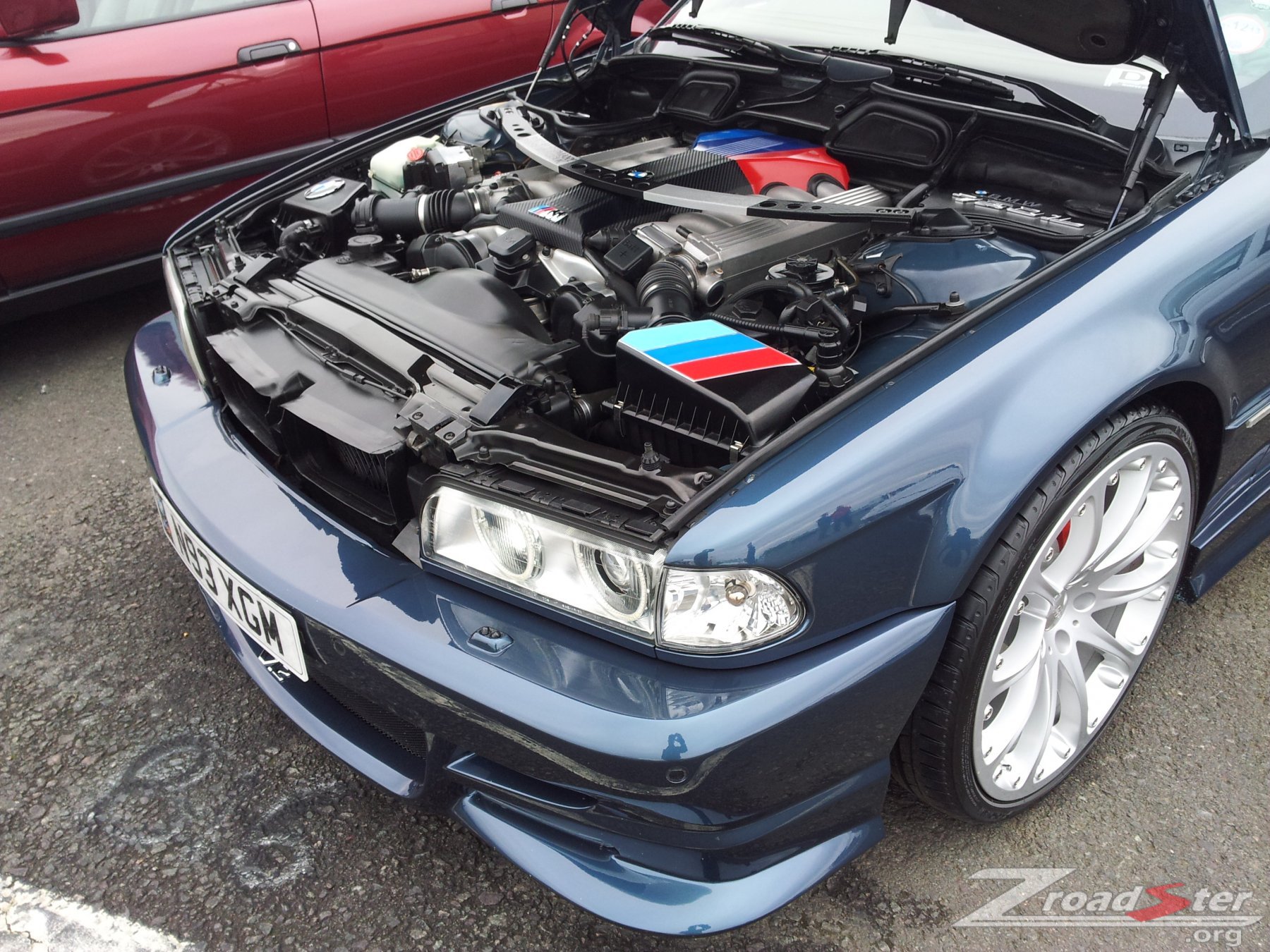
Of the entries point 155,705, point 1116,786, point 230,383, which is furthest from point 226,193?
point 1116,786

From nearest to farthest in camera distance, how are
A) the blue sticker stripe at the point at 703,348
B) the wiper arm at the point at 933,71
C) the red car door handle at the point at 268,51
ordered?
the blue sticker stripe at the point at 703,348
the wiper arm at the point at 933,71
the red car door handle at the point at 268,51

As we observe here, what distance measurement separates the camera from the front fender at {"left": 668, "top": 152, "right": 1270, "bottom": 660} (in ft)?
4.25

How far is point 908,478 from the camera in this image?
1332 mm

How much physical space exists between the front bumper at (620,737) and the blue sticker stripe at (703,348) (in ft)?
1.42

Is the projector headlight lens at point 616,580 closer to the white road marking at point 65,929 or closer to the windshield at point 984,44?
the white road marking at point 65,929

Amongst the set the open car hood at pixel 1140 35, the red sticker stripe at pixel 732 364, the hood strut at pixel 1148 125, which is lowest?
the red sticker stripe at pixel 732 364

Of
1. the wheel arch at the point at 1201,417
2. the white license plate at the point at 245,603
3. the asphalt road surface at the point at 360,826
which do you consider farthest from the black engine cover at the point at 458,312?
the wheel arch at the point at 1201,417

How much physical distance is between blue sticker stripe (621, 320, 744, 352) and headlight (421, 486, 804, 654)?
336 mm

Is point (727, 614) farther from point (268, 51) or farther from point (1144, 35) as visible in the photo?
point (268, 51)

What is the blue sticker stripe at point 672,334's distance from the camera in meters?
1.55

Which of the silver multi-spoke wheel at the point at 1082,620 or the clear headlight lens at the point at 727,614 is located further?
the silver multi-spoke wheel at the point at 1082,620

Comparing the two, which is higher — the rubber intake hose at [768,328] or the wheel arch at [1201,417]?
the rubber intake hose at [768,328]

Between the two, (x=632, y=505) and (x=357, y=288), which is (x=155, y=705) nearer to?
(x=357, y=288)

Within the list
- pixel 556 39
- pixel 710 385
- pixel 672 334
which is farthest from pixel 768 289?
pixel 556 39
